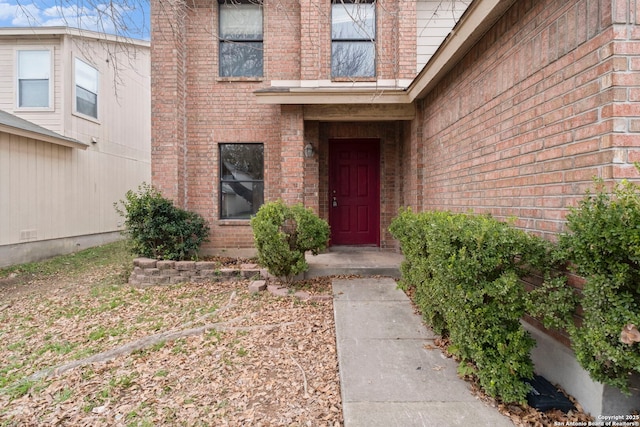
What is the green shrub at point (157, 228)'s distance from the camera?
5.88 m

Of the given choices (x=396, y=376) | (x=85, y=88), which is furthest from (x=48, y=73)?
(x=396, y=376)

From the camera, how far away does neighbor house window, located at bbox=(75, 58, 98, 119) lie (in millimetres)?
9195

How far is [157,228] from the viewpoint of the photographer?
5.91 meters

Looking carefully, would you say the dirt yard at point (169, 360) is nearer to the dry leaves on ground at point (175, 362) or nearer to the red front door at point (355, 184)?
the dry leaves on ground at point (175, 362)

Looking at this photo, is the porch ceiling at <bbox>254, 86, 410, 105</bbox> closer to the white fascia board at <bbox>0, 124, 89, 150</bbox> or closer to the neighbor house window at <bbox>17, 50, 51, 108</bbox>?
the white fascia board at <bbox>0, 124, 89, 150</bbox>

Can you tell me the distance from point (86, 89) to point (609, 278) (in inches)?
472

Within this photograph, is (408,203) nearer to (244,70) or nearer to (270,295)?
(270,295)

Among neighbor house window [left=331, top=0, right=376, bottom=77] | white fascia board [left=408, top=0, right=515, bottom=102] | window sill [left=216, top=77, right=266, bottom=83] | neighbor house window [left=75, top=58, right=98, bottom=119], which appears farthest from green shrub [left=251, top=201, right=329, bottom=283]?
neighbor house window [left=75, top=58, right=98, bottom=119]

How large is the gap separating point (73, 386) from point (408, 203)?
546 centimetres

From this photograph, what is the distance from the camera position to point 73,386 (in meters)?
2.80

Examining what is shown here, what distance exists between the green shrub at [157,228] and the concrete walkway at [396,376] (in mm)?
3506

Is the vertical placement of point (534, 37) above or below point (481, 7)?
below

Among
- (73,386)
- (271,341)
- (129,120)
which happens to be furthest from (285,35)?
(129,120)

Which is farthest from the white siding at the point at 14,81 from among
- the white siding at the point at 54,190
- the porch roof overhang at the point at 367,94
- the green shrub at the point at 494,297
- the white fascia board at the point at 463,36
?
the green shrub at the point at 494,297
